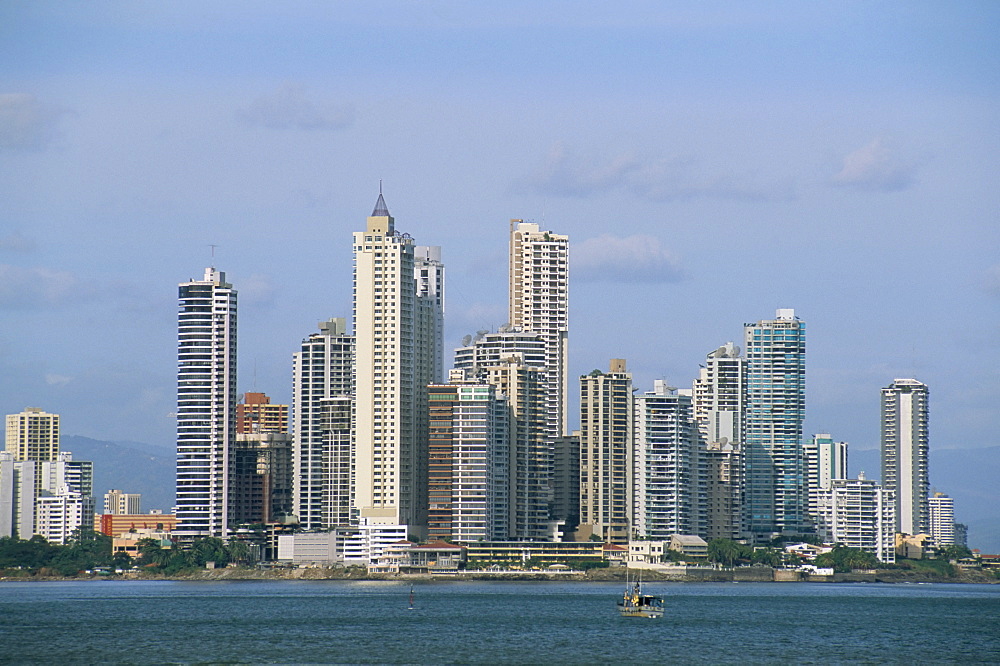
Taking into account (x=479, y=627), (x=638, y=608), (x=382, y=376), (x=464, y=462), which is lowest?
(x=479, y=627)

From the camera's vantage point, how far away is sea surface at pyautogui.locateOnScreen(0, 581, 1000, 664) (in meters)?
87.2

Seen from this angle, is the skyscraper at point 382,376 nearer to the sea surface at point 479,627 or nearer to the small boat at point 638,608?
the sea surface at point 479,627

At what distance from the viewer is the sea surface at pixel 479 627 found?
87.2 metres

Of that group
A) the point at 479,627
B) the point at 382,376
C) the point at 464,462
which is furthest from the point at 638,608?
the point at 382,376

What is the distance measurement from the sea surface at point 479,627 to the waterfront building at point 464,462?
21211mm

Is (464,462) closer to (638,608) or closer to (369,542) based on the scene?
(369,542)

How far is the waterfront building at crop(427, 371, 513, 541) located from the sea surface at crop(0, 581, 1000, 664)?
21211 mm

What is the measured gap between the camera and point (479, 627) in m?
108

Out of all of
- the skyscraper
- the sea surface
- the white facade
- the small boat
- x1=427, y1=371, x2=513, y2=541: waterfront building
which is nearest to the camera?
the sea surface

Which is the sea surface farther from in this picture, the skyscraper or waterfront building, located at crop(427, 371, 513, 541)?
the skyscraper

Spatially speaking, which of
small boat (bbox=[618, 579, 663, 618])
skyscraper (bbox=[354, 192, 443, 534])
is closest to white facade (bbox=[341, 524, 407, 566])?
skyscraper (bbox=[354, 192, 443, 534])

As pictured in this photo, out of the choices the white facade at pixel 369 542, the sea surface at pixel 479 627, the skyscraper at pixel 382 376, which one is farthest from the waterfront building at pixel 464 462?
the sea surface at pixel 479 627

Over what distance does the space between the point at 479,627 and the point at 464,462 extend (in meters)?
82.6

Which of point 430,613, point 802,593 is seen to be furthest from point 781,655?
point 802,593
